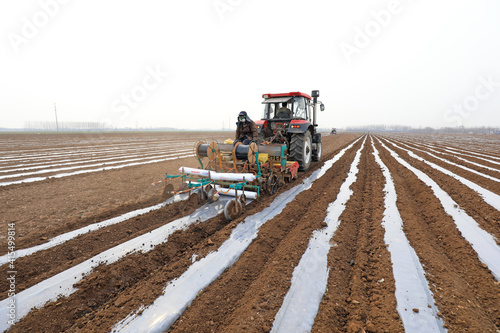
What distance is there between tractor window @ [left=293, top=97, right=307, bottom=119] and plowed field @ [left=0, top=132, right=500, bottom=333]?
334cm

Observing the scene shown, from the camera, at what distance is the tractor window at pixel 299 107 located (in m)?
7.49

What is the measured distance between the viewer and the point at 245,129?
5996 millimetres

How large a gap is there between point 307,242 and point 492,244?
2.62 meters

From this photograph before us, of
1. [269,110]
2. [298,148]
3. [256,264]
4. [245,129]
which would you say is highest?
[269,110]

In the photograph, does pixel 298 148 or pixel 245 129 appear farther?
pixel 298 148

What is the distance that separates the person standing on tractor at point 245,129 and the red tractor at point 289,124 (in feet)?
3.34

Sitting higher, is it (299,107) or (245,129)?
(299,107)

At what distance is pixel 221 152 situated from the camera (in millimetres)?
5496

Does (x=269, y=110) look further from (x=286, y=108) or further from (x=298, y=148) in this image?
(x=298, y=148)

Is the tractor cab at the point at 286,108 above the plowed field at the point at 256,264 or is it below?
above

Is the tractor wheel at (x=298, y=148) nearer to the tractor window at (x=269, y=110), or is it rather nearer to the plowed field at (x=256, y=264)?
the tractor window at (x=269, y=110)

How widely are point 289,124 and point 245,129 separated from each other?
1.75 metres

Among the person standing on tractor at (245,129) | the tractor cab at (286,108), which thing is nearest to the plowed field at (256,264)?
the person standing on tractor at (245,129)

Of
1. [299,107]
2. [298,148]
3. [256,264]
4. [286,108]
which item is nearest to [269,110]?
[286,108]
